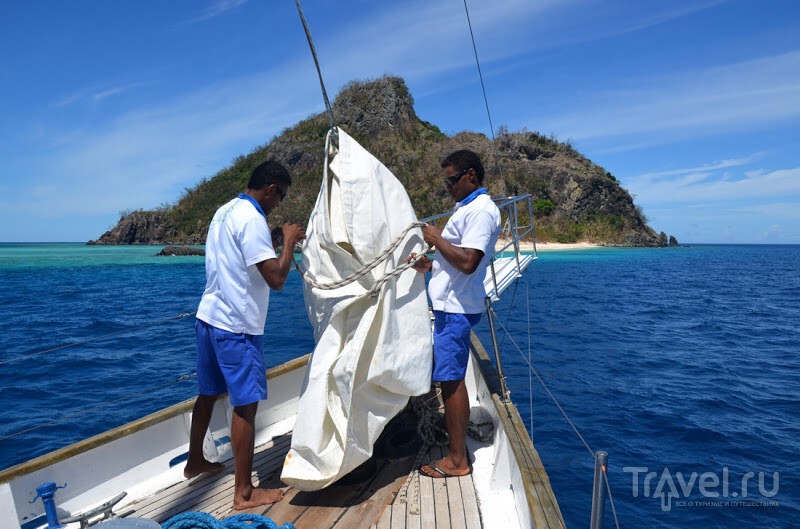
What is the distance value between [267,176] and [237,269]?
0.51 meters

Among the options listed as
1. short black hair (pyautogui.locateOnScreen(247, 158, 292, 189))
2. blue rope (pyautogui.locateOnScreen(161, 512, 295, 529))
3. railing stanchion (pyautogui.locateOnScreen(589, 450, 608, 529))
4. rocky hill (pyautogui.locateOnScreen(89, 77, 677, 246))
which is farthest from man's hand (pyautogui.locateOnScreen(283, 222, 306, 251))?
rocky hill (pyautogui.locateOnScreen(89, 77, 677, 246))

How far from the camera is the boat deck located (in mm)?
2344

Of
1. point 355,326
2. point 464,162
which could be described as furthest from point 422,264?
point 464,162

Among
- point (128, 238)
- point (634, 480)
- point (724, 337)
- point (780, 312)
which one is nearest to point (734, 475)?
point (634, 480)

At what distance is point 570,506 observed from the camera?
15.1ft

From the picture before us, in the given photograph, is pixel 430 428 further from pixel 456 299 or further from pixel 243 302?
pixel 243 302

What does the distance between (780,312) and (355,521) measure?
19990mm

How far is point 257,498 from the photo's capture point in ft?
8.24

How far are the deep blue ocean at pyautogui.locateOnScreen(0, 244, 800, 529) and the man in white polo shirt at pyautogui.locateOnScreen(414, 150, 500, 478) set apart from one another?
6.12 ft

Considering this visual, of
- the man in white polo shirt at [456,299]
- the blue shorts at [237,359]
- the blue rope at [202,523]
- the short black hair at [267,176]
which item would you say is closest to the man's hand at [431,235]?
the man in white polo shirt at [456,299]

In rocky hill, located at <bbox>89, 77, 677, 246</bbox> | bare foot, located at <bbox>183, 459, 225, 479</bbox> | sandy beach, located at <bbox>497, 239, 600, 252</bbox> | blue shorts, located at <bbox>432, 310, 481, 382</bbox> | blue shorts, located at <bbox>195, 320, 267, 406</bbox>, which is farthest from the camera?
rocky hill, located at <bbox>89, 77, 677, 246</bbox>

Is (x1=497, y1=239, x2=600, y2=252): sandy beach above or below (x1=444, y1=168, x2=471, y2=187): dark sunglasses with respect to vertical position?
below

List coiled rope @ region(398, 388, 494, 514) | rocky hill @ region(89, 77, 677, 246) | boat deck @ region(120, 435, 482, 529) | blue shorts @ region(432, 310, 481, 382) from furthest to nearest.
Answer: rocky hill @ region(89, 77, 677, 246)
coiled rope @ region(398, 388, 494, 514)
blue shorts @ region(432, 310, 481, 382)
boat deck @ region(120, 435, 482, 529)

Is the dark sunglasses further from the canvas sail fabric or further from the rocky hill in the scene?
the rocky hill
